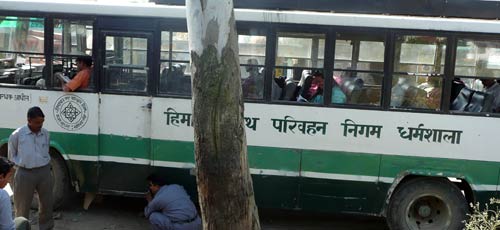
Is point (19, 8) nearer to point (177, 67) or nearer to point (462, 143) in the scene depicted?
point (177, 67)

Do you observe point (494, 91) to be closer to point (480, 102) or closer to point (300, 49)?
point (480, 102)

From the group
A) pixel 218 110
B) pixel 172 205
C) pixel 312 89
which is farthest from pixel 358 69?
pixel 218 110

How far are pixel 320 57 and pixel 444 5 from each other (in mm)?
1448

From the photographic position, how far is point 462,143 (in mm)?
5691

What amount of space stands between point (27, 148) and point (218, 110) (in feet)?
8.60

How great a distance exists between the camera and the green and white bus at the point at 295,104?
570cm

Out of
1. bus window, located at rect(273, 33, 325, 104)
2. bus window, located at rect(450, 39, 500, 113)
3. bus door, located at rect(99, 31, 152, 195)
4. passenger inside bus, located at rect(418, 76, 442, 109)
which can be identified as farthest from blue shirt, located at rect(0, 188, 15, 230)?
bus window, located at rect(450, 39, 500, 113)

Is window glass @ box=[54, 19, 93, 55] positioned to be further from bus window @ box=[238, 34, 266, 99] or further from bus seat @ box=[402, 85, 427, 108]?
bus seat @ box=[402, 85, 427, 108]

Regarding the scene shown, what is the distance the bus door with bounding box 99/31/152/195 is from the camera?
20.0ft

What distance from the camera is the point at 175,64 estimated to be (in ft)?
Answer: 19.7

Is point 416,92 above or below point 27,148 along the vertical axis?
above

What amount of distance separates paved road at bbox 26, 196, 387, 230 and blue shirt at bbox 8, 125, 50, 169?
3.67 feet

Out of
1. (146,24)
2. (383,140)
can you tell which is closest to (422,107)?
(383,140)

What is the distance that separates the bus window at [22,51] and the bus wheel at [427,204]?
4235 mm
